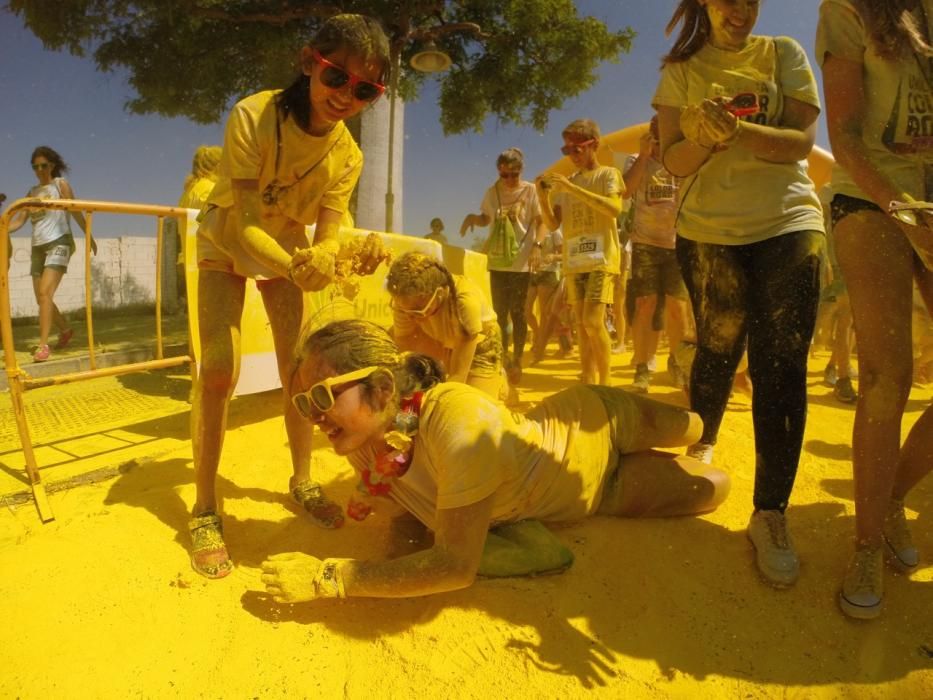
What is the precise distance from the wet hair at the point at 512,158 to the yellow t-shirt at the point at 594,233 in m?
1.28

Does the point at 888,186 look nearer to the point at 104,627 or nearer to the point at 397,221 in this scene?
the point at 104,627

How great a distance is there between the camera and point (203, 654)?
1559 millimetres

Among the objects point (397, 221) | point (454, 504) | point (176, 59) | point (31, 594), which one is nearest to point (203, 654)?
point (31, 594)

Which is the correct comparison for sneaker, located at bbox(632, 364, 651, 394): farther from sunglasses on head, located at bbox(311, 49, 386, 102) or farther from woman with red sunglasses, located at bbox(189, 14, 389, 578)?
sunglasses on head, located at bbox(311, 49, 386, 102)

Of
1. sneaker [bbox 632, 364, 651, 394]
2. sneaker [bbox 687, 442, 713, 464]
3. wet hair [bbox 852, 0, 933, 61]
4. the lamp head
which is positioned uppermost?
the lamp head

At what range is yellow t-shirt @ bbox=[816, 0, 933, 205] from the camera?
5.38 feet

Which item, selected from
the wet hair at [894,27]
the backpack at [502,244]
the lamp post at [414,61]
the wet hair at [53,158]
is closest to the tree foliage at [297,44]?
the lamp post at [414,61]

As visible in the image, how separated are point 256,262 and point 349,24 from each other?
2.89ft

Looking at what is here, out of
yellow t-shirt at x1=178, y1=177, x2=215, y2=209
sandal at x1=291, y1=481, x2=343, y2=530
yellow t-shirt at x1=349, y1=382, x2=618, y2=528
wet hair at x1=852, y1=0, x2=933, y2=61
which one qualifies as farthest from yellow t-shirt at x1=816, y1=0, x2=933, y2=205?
yellow t-shirt at x1=178, y1=177, x2=215, y2=209

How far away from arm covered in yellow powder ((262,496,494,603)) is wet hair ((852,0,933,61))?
1.73 m

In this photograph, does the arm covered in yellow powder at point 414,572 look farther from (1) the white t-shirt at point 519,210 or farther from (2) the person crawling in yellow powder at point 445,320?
(1) the white t-shirt at point 519,210

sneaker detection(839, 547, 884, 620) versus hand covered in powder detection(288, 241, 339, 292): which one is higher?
hand covered in powder detection(288, 241, 339, 292)

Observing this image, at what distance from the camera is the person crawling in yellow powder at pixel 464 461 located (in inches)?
60.1

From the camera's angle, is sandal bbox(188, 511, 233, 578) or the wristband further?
sandal bbox(188, 511, 233, 578)
